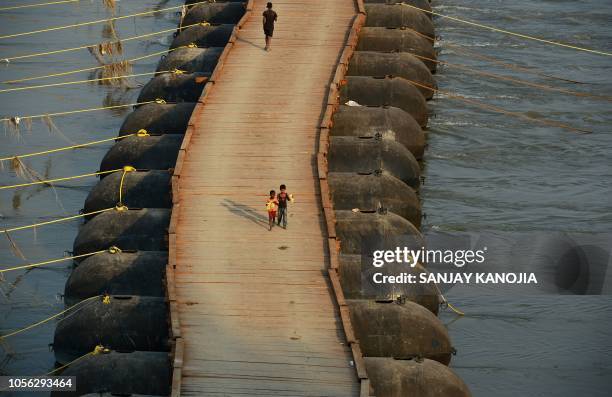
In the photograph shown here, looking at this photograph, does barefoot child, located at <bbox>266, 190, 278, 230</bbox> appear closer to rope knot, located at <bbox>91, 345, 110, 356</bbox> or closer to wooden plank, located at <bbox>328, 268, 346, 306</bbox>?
Result: wooden plank, located at <bbox>328, 268, 346, 306</bbox>

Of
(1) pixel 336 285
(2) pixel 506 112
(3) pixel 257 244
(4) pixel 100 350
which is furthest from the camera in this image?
(2) pixel 506 112

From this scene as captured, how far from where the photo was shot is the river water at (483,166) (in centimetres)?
4197

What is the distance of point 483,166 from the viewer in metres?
57.9

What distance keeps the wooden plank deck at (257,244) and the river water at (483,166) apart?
572 cm

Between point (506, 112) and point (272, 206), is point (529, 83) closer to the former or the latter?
point (506, 112)

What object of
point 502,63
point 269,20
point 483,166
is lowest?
point 483,166

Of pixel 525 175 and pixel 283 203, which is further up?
pixel 283 203

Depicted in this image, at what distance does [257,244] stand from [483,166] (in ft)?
66.0

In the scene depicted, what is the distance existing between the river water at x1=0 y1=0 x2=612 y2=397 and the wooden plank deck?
5717mm

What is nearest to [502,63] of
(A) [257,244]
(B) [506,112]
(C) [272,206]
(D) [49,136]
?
(B) [506,112]

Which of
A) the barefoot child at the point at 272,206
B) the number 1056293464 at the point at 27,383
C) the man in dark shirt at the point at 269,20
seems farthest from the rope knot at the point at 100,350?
the man in dark shirt at the point at 269,20

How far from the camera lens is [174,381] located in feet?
109

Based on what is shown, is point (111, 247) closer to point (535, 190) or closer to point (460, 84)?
point (535, 190)

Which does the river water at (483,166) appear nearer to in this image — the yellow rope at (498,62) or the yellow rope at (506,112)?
the yellow rope at (498,62)
